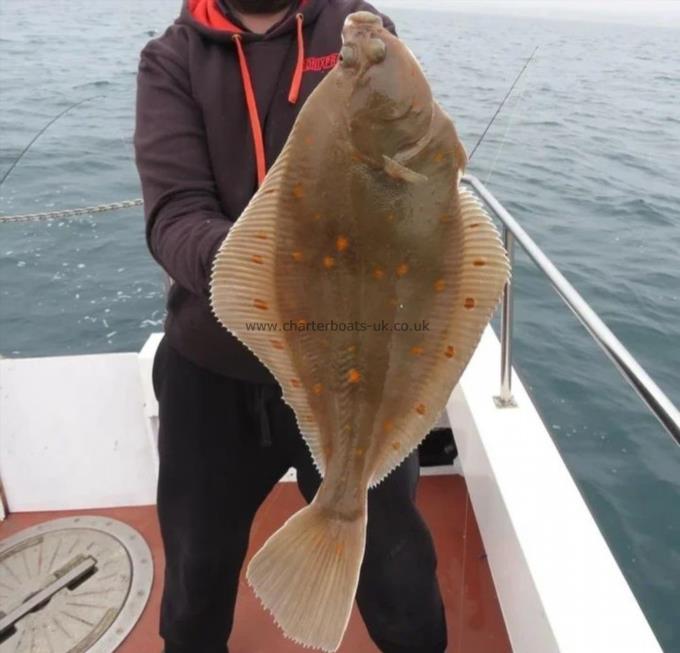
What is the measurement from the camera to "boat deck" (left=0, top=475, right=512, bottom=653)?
2879mm

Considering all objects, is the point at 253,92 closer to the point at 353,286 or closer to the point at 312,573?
the point at 353,286

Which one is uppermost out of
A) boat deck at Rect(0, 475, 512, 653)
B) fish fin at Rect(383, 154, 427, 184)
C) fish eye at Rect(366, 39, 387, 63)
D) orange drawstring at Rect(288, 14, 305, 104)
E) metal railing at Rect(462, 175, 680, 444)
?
fish eye at Rect(366, 39, 387, 63)

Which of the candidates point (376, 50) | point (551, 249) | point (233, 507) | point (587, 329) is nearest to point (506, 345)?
point (587, 329)

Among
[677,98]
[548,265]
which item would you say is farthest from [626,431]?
[677,98]

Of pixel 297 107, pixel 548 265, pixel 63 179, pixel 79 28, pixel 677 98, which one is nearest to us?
pixel 297 107

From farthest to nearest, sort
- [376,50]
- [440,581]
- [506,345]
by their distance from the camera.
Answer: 1. [440,581]
2. [506,345]
3. [376,50]

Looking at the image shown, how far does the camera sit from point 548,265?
98.0 inches

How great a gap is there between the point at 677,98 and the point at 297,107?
19.6 metres

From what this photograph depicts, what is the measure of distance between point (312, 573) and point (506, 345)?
1432 millimetres

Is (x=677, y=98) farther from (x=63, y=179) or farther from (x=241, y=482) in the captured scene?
(x=241, y=482)

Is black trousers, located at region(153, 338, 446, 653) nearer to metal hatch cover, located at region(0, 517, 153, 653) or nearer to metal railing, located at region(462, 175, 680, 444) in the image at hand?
metal railing, located at region(462, 175, 680, 444)

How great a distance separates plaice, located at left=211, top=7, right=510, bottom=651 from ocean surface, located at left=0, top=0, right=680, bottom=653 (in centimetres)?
128

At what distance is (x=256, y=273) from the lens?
1.49 metres

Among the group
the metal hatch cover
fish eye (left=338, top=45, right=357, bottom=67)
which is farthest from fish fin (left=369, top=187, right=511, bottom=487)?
the metal hatch cover
